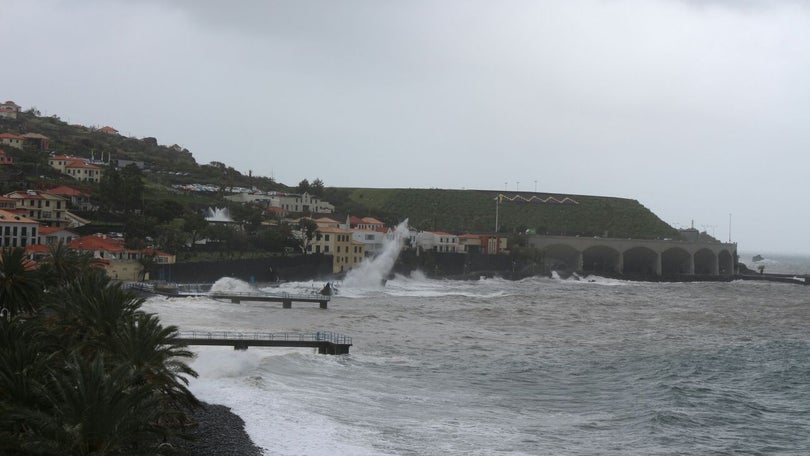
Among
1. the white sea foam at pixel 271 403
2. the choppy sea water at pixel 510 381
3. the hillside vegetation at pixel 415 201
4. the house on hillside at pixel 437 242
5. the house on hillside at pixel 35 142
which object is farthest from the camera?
the hillside vegetation at pixel 415 201

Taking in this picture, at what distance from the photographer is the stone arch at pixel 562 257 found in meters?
136

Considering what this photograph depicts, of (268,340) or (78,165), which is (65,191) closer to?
(78,165)

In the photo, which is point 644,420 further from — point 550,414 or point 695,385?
point 695,385

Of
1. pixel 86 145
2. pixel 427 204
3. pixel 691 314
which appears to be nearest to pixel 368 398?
pixel 691 314

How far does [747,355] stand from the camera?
5044cm

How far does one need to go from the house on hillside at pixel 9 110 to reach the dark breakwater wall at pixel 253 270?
348ft

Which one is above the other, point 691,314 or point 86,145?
point 86,145

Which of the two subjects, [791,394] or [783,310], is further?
[783,310]

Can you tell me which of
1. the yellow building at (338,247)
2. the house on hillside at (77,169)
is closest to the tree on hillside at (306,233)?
the yellow building at (338,247)

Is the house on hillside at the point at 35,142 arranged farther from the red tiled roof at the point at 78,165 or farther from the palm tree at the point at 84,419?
the palm tree at the point at 84,419

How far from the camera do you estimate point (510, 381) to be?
128 ft

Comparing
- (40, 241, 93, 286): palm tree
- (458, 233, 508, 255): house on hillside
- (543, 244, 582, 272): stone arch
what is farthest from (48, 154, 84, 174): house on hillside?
(40, 241, 93, 286): palm tree

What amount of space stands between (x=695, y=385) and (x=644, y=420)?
884 cm

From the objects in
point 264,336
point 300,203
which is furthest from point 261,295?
point 300,203
